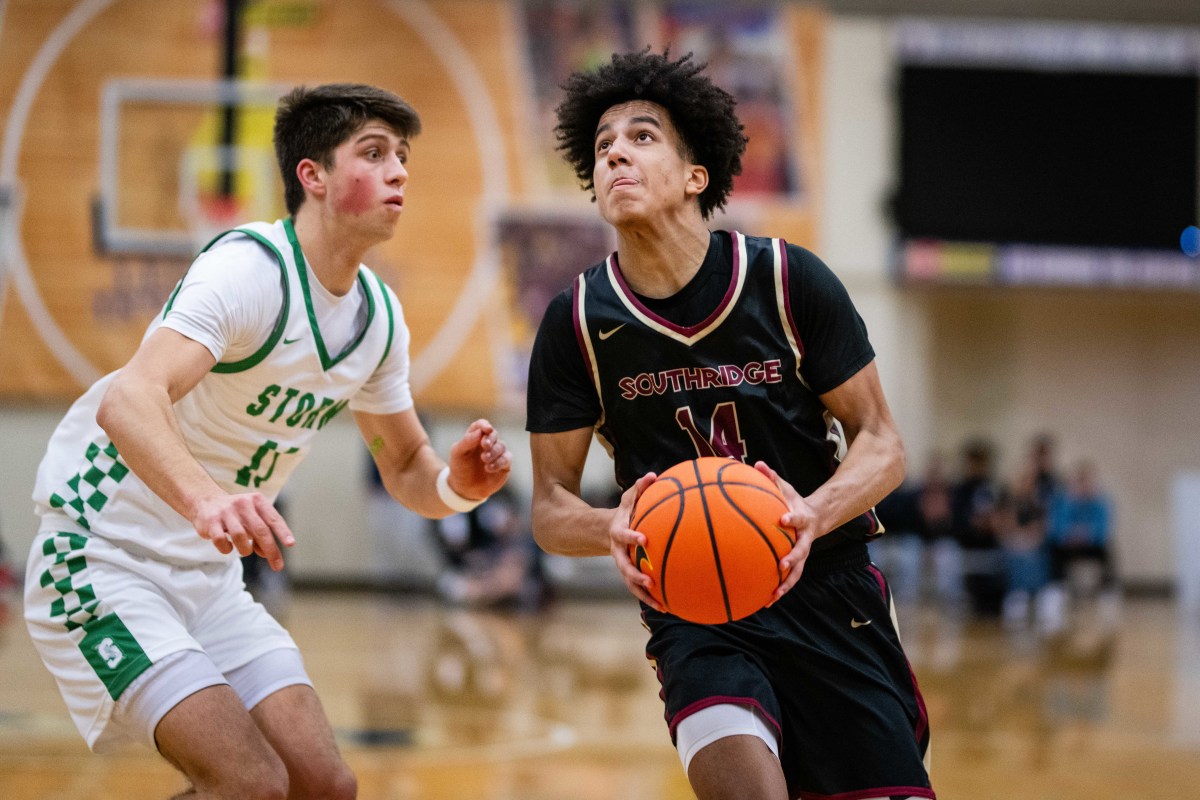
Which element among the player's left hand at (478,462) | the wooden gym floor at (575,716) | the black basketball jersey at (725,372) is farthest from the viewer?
the wooden gym floor at (575,716)

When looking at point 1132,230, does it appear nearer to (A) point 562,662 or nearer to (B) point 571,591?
(B) point 571,591

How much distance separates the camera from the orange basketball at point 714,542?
9.61 feet

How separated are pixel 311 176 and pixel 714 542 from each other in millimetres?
1704

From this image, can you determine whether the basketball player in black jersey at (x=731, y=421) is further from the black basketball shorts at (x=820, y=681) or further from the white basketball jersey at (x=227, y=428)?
the white basketball jersey at (x=227, y=428)

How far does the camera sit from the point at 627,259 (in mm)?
3469

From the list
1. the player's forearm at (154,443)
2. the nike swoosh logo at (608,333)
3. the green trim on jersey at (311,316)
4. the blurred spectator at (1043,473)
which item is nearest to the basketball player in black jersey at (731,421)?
the nike swoosh logo at (608,333)

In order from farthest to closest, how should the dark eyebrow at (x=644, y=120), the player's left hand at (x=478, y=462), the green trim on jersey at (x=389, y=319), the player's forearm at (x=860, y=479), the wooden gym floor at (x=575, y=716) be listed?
the wooden gym floor at (x=575, y=716) < the green trim on jersey at (x=389, y=319) < the player's left hand at (x=478, y=462) < the dark eyebrow at (x=644, y=120) < the player's forearm at (x=860, y=479)

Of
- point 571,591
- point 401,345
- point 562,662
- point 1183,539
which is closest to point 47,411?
point 571,591

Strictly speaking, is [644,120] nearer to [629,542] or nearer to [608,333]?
[608,333]

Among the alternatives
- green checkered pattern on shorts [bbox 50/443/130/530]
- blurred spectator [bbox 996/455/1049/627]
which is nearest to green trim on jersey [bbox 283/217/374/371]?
green checkered pattern on shorts [bbox 50/443/130/530]

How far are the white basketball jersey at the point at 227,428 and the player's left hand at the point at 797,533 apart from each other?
1461mm

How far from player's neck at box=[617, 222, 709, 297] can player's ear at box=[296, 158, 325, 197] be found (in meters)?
0.94

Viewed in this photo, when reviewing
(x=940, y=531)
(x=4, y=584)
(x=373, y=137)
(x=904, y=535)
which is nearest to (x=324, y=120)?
(x=373, y=137)

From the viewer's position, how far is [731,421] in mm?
3355
